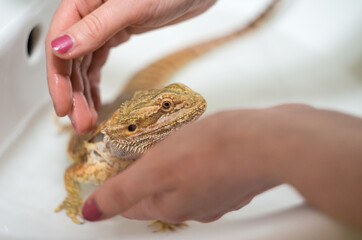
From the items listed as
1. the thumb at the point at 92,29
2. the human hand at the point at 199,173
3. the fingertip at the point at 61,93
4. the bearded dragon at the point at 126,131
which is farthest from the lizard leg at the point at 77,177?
the human hand at the point at 199,173

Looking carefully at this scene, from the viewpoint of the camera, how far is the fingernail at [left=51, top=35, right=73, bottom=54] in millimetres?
1016

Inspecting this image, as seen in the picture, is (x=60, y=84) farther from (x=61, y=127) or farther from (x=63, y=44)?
(x=61, y=127)

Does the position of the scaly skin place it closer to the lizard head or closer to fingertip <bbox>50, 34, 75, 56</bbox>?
the lizard head

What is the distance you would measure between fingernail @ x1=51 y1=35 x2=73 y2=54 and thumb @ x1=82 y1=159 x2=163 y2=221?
49 centimetres

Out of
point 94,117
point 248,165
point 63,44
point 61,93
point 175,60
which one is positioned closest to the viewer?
point 248,165

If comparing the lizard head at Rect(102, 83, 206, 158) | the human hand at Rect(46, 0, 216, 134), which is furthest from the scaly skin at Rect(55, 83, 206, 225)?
the human hand at Rect(46, 0, 216, 134)

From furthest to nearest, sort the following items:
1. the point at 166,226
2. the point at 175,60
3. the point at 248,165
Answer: the point at 175,60 < the point at 166,226 < the point at 248,165

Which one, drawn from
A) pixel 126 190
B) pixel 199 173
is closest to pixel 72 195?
pixel 126 190

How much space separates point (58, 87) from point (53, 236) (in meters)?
0.44

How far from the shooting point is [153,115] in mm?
1061

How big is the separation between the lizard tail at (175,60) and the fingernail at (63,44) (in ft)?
1.49

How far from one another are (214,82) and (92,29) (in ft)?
2.14

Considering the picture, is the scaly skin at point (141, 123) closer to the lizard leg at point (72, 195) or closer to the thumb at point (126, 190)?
the lizard leg at point (72, 195)

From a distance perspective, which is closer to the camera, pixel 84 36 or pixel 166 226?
pixel 166 226
